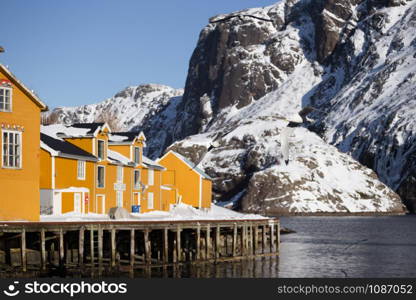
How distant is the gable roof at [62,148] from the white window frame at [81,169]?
1.94 ft

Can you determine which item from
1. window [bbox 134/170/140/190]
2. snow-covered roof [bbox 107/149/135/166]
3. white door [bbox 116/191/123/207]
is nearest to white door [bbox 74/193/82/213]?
snow-covered roof [bbox 107/149/135/166]

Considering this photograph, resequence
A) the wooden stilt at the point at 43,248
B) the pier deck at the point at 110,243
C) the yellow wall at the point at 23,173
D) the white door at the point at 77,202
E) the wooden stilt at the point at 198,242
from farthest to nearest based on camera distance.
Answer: the white door at the point at 77,202, the wooden stilt at the point at 198,242, the yellow wall at the point at 23,173, the pier deck at the point at 110,243, the wooden stilt at the point at 43,248

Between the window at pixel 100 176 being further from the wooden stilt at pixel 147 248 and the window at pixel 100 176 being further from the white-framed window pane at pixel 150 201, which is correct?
the wooden stilt at pixel 147 248

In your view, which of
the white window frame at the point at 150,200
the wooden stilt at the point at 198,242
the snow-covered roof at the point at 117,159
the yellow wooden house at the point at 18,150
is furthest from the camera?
the white window frame at the point at 150,200

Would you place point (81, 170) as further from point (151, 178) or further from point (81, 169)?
point (151, 178)

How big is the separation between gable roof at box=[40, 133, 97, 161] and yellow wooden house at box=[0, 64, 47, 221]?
8071 mm

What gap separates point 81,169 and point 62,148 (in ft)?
10.5

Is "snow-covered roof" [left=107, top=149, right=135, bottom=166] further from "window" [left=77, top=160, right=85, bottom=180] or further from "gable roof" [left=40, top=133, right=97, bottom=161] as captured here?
"window" [left=77, top=160, right=85, bottom=180]

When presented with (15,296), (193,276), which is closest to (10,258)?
(193,276)

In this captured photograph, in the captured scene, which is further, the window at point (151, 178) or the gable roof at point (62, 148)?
the window at point (151, 178)

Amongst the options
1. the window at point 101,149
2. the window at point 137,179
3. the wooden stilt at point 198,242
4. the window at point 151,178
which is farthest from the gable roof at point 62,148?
the window at point 151,178

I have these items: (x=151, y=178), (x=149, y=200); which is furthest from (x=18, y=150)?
(x=151, y=178)

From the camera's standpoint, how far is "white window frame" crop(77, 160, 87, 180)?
257ft

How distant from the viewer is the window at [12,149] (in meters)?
63.0
